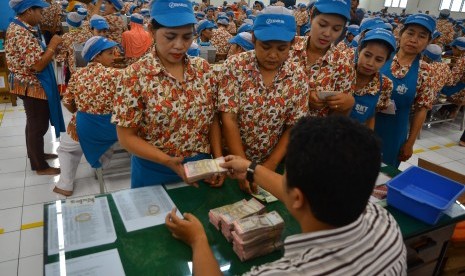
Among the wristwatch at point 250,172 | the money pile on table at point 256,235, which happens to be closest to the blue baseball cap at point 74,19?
the wristwatch at point 250,172

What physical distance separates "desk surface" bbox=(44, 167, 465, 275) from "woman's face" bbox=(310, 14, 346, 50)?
1135 mm

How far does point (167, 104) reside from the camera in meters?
1.70

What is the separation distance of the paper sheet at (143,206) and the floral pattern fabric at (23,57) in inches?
107

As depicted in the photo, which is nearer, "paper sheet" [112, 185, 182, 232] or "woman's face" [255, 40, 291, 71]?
"paper sheet" [112, 185, 182, 232]

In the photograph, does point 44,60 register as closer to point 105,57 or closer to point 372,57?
point 105,57

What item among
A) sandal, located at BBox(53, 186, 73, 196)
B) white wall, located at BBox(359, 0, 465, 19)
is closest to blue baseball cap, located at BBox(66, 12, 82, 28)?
sandal, located at BBox(53, 186, 73, 196)

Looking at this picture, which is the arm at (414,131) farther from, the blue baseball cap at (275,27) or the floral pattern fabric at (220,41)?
the floral pattern fabric at (220,41)

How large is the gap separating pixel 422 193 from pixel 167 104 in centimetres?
159

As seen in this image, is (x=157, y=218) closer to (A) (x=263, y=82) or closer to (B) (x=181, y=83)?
(B) (x=181, y=83)

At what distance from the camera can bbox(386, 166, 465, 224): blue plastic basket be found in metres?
1.67

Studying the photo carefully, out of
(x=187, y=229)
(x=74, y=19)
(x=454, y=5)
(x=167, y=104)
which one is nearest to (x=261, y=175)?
(x=187, y=229)

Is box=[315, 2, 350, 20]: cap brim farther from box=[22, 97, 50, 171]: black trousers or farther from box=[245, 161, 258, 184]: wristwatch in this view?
box=[22, 97, 50, 171]: black trousers

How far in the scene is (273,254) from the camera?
141 cm

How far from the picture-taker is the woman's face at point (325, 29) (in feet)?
6.75
